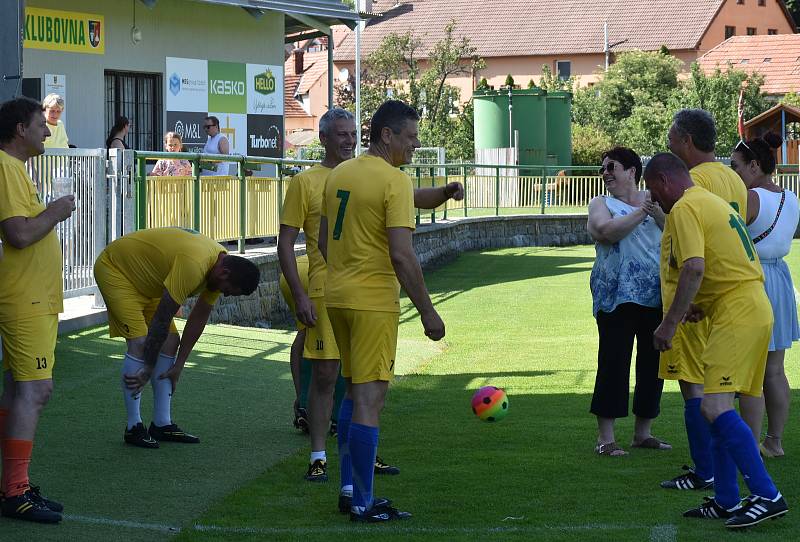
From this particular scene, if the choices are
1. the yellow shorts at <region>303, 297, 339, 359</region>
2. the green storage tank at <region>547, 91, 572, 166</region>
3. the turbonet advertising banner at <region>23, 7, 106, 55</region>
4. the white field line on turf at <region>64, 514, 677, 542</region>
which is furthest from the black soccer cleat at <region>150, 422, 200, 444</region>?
the green storage tank at <region>547, 91, 572, 166</region>

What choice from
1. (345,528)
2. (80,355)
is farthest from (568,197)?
(345,528)

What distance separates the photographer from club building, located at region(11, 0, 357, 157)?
784 inches

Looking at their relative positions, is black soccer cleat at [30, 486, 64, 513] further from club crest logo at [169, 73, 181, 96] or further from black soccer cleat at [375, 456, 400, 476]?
club crest logo at [169, 73, 181, 96]

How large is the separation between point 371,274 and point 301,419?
107 inches

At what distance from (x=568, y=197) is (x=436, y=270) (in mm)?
11306

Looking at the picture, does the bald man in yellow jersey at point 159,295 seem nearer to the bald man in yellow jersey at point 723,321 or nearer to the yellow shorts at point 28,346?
the yellow shorts at point 28,346

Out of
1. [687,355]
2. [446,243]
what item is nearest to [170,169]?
[687,355]

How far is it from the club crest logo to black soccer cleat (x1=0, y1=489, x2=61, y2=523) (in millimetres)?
16562

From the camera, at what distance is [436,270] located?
23.5m

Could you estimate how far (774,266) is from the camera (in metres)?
7.82

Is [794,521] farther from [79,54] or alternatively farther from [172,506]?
[79,54]

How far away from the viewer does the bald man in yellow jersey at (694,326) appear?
6871 millimetres

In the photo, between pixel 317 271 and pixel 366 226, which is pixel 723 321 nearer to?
pixel 366 226

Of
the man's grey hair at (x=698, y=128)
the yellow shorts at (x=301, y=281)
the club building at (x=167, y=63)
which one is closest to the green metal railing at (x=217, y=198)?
the club building at (x=167, y=63)
